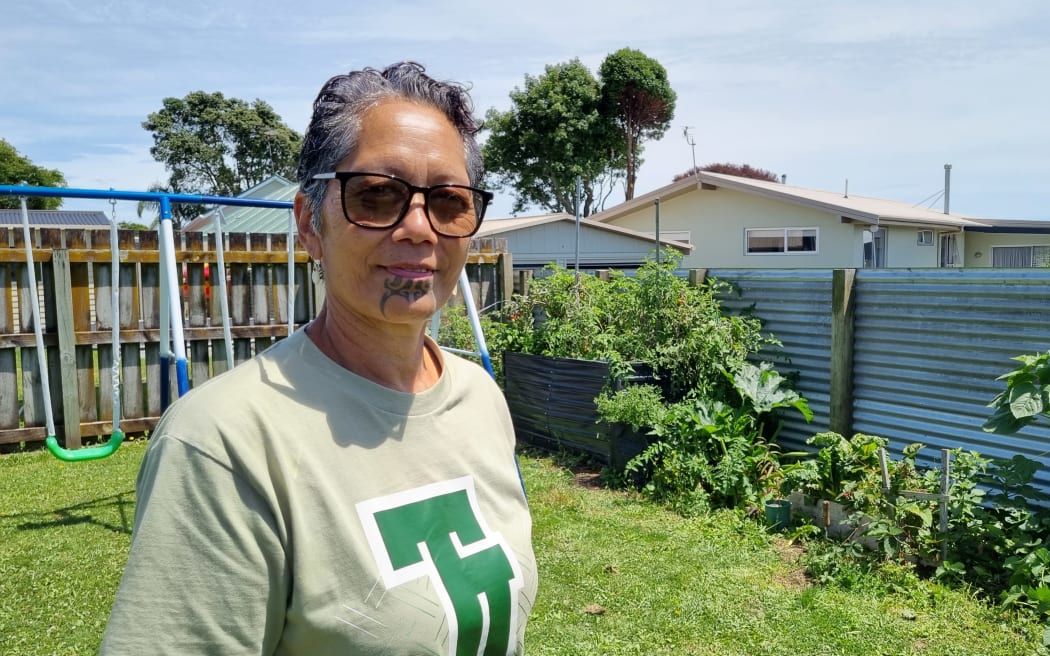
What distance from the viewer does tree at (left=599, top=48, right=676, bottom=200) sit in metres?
35.7

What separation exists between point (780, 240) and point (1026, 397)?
61.9 ft

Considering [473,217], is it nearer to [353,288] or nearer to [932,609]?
[353,288]

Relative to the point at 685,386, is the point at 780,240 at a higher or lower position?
higher

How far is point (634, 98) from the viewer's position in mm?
36688

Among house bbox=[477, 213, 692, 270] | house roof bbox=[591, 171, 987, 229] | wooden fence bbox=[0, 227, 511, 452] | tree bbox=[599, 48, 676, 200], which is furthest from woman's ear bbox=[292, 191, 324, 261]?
tree bbox=[599, 48, 676, 200]

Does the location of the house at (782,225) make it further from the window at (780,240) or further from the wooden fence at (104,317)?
the wooden fence at (104,317)

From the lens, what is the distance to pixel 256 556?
3.82 ft

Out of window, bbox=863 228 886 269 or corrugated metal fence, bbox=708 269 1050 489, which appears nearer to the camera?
corrugated metal fence, bbox=708 269 1050 489

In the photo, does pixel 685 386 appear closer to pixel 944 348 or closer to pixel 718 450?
pixel 718 450

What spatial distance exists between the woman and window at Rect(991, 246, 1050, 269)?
99.8ft

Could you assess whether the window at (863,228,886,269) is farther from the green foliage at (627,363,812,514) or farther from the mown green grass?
the mown green grass

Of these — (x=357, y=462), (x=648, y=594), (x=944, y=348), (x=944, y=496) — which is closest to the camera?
(x=357, y=462)

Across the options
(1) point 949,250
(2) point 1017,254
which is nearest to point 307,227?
(1) point 949,250

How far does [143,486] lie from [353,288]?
505 mm
